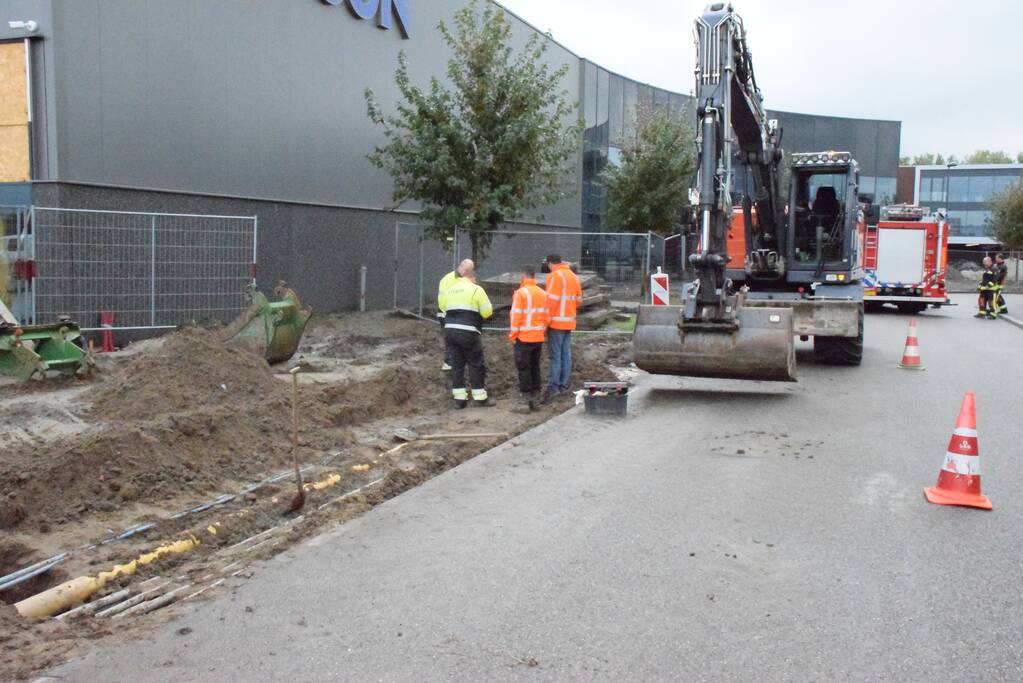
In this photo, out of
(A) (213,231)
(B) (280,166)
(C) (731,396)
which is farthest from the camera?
(B) (280,166)

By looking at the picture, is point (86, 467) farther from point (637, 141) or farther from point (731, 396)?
point (637, 141)

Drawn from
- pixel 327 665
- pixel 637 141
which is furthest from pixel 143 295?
pixel 637 141

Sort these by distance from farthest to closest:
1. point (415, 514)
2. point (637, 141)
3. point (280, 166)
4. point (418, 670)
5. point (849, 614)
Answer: point (637, 141) < point (280, 166) < point (415, 514) < point (849, 614) < point (418, 670)

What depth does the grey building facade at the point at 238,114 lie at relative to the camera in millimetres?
12914

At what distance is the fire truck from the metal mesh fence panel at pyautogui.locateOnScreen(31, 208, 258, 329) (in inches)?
756

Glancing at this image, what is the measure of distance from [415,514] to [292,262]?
11.9m

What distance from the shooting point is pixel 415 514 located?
6.36 metres

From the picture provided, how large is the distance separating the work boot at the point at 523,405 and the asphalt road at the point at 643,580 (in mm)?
1938

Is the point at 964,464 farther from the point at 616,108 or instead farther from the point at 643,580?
the point at 616,108

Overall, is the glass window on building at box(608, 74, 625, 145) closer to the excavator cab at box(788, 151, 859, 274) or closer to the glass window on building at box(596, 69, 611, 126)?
the glass window on building at box(596, 69, 611, 126)

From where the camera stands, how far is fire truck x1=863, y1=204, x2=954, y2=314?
27281mm

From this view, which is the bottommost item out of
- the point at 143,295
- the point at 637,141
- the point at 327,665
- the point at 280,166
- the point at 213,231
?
the point at 327,665

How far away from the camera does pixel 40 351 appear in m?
10.2

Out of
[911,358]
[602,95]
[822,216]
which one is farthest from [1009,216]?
[911,358]
